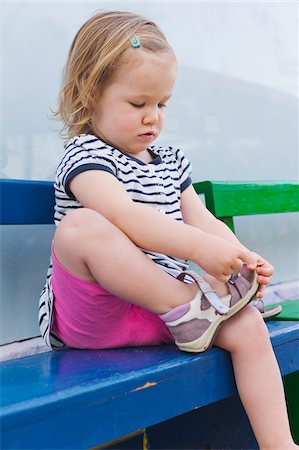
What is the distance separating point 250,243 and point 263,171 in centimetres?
27

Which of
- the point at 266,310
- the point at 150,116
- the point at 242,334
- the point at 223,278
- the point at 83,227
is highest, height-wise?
the point at 150,116

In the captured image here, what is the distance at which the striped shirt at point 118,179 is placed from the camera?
3.69 feet

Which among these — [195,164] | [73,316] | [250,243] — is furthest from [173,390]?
[250,243]

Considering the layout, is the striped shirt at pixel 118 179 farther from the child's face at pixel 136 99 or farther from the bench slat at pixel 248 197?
the bench slat at pixel 248 197

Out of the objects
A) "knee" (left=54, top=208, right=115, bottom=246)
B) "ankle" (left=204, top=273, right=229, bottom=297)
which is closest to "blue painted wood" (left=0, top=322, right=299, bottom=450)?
"ankle" (left=204, top=273, right=229, bottom=297)

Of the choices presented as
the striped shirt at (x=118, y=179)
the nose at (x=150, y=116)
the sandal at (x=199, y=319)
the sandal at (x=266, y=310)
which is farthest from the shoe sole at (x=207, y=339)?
the nose at (x=150, y=116)

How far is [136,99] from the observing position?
3.82 feet

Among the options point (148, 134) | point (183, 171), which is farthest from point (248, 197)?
point (148, 134)

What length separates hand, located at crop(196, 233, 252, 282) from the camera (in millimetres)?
986

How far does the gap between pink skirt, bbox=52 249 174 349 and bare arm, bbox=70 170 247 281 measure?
121 mm

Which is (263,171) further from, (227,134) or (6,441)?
(6,441)

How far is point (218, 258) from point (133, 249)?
144 mm

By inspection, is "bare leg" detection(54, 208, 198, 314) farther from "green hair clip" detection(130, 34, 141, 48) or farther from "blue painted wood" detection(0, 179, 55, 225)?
"green hair clip" detection(130, 34, 141, 48)

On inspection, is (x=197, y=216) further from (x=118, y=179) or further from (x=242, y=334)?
(x=242, y=334)
